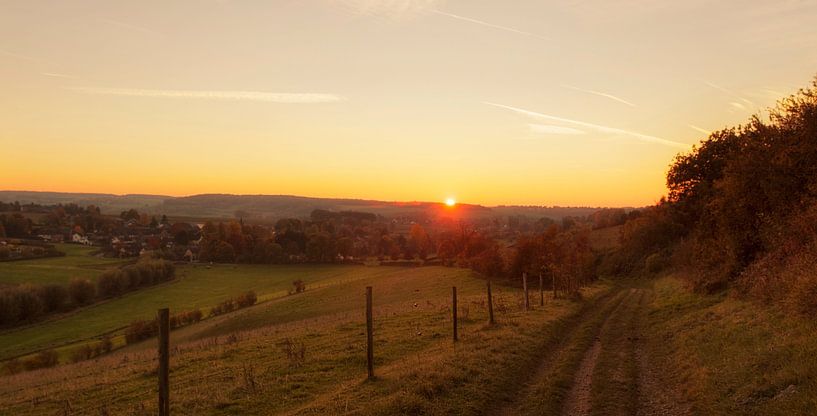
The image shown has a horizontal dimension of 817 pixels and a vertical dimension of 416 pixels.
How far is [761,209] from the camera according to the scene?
27922 mm

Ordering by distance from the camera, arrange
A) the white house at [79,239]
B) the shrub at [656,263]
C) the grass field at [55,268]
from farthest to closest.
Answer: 1. the white house at [79,239]
2. the grass field at [55,268]
3. the shrub at [656,263]

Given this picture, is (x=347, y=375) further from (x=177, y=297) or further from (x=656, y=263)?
(x=177, y=297)

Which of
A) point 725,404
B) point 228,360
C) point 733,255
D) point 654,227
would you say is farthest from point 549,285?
point 725,404

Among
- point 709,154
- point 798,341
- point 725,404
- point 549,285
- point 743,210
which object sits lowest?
point 549,285

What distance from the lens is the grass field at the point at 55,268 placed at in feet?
327

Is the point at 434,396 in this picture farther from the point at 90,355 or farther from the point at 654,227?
the point at 654,227

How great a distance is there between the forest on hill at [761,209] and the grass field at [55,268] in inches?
4358

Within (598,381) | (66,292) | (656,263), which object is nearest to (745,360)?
(598,381)

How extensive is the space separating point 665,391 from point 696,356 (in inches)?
132

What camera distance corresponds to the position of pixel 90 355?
180 feet

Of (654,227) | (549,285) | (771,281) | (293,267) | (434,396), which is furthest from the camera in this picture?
(293,267)

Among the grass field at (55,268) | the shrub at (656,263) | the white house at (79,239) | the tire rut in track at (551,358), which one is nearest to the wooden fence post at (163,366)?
the tire rut in track at (551,358)

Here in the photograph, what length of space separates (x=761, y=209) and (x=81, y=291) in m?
107

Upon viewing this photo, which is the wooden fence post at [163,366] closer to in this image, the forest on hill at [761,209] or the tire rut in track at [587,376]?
the tire rut in track at [587,376]
